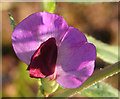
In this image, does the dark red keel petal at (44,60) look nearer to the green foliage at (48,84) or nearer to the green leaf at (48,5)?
the green foliage at (48,84)

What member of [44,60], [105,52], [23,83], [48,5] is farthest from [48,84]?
[23,83]

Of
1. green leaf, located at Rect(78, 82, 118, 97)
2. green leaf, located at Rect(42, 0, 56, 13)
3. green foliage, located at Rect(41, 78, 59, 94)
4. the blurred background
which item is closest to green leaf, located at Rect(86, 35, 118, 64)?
green leaf, located at Rect(78, 82, 118, 97)

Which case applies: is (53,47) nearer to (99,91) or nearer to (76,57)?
(76,57)

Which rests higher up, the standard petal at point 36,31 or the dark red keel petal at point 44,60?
the standard petal at point 36,31

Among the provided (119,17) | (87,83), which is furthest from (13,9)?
(87,83)

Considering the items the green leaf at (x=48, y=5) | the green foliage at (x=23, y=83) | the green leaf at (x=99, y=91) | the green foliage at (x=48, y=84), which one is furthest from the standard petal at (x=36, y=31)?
the green foliage at (x=23, y=83)
